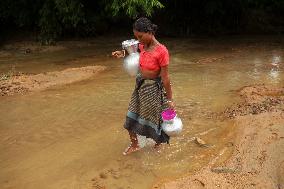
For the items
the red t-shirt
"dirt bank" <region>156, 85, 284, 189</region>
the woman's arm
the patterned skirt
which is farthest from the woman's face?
"dirt bank" <region>156, 85, 284, 189</region>

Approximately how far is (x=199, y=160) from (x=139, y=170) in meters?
0.70

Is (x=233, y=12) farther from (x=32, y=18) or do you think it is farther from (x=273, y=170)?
(x=273, y=170)

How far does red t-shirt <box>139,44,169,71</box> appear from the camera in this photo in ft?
14.0

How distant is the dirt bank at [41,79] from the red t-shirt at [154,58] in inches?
147

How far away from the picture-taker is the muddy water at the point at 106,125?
4.54m

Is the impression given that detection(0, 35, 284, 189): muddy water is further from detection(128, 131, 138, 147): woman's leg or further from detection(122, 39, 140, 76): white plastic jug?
detection(122, 39, 140, 76): white plastic jug

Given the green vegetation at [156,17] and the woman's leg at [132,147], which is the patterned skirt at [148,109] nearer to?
the woman's leg at [132,147]

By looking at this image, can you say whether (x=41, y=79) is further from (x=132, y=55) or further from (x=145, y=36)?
(x=145, y=36)

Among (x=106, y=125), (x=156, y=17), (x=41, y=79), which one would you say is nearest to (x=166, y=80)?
(x=106, y=125)

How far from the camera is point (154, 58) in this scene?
4.31 metres

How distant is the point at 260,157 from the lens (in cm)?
471

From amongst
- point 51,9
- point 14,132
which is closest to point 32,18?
point 51,9

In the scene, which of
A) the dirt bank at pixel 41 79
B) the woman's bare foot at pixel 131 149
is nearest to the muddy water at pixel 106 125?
the woman's bare foot at pixel 131 149

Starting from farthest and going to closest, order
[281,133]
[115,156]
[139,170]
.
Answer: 1. [281,133]
2. [115,156]
3. [139,170]
